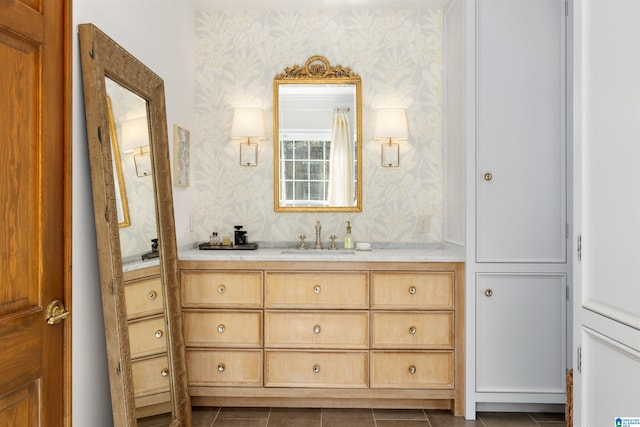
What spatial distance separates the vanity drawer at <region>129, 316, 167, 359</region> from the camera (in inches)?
80.4

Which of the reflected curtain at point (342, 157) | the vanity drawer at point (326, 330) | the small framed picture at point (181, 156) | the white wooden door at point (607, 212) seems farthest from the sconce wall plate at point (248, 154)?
the white wooden door at point (607, 212)

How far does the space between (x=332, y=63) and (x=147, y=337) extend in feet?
7.46

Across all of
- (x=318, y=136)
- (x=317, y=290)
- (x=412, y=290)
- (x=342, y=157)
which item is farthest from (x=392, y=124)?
(x=317, y=290)

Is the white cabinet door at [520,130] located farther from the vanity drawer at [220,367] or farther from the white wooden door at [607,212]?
the vanity drawer at [220,367]

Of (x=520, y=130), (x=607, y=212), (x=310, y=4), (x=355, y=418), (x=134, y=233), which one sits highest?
(x=310, y=4)

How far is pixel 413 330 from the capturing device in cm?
282

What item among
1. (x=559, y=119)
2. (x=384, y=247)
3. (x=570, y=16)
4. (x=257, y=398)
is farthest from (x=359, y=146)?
(x=257, y=398)

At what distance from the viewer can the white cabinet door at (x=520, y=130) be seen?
2805 millimetres

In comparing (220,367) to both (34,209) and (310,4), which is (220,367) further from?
(310,4)

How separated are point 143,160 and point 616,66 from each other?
198cm

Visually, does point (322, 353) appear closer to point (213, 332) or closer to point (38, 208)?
point (213, 332)

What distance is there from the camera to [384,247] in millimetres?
3408

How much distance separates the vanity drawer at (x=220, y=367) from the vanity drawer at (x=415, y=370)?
0.78 metres

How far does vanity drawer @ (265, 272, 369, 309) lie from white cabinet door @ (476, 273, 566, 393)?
72 centimetres
